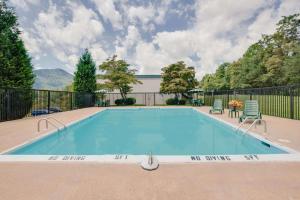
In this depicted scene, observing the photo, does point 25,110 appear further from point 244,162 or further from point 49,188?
point 244,162

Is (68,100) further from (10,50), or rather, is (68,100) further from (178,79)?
(178,79)

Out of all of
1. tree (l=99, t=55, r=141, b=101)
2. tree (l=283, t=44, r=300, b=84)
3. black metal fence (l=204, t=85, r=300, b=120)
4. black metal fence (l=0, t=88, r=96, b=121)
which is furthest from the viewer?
tree (l=99, t=55, r=141, b=101)

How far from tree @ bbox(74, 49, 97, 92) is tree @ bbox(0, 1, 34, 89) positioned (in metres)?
8.70

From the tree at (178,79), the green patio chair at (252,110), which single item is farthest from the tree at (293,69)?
the green patio chair at (252,110)

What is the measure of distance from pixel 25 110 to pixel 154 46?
1621 cm

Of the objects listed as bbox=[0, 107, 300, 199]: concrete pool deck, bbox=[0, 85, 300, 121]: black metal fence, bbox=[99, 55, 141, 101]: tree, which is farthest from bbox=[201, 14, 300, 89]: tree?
bbox=[0, 107, 300, 199]: concrete pool deck

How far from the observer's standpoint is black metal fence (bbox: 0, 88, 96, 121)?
398 inches

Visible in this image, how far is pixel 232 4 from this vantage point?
39.0ft

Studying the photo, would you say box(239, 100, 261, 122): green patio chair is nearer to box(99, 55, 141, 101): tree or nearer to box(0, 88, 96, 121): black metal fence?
box(0, 88, 96, 121): black metal fence

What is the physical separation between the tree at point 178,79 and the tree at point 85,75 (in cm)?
835

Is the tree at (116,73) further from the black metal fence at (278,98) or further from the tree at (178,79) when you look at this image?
the black metal fence at (278,98)

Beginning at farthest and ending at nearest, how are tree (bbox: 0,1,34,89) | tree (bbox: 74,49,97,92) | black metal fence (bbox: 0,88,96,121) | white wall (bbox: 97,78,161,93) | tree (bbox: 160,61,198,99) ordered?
white wall (bbox: 97,78,161,93) → tree (bbox: 160,61,198,99) → tree (bbox: 74,49,97,92) → tree (bbox: 0,1,34,89) → black metal fence (bbox: 0,88,96,121)

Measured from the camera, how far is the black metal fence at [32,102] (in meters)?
10.1

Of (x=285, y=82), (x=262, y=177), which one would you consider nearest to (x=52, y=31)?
(x=262, y=177)
